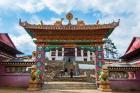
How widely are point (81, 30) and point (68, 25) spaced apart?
1.33 m

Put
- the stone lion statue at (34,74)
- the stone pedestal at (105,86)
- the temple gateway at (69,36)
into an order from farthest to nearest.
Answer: the temple gateway at (69,36)
the stone lion statue at (34,74)
the stone pedestal at (105,86)

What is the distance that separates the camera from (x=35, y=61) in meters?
23.4

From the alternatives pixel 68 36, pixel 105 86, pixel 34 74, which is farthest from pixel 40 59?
pixel 105 86

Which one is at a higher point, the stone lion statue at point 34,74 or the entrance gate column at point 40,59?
the entrance gate column at point 40,59

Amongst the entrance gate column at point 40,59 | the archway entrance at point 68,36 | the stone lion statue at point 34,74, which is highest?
the archway entrance at point 68,36

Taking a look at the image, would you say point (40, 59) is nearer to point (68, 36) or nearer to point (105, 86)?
point (68, 36)

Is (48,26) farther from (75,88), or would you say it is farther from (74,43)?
(75,88)

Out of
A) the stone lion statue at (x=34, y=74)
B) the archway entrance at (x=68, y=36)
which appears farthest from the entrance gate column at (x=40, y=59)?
the stone lion statue at (x=34, y=74)

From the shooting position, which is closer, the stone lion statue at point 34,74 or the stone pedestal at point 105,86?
the stone pedestal at point 105,86

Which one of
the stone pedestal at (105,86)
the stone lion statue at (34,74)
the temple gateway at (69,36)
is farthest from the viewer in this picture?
the temple gateway at (69,36)

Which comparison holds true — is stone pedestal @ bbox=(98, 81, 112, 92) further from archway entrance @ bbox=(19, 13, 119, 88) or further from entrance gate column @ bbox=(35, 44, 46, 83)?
entrance gate column @ bbox=(35, 44, 46, 83)

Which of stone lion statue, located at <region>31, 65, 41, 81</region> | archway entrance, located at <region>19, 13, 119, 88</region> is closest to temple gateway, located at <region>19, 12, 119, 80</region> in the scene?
archway entrance, located at <region>19, 13, 119, 88</region>

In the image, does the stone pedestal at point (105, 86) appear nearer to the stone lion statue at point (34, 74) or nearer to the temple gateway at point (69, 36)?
the temple gateway at point (69, 36)

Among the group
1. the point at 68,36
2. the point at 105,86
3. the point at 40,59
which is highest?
the point at 68,36
